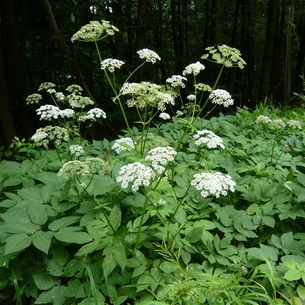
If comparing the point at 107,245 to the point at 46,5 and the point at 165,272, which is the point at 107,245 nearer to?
the point at 165,272

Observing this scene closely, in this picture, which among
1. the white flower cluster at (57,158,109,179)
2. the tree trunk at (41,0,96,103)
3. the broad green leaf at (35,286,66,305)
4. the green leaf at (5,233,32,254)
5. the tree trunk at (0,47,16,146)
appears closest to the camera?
the green leaf at (5,233,32,254)

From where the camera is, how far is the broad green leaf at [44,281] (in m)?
1.67

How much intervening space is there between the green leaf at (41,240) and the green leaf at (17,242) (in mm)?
32

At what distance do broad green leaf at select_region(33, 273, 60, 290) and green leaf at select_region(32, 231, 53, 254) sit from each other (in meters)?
0.30

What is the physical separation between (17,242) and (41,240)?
13 cm

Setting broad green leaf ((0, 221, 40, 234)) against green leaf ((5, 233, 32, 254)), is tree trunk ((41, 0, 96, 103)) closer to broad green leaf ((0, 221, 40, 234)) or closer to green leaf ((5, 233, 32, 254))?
broad green leaf ((0, 221, 40, 234))

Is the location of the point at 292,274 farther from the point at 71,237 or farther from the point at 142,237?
the point at 71,237

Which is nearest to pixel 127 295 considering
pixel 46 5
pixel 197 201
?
pixel 197 201

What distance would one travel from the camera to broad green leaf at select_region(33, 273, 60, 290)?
1.67 metres

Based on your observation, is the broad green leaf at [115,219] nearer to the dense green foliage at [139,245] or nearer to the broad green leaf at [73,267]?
the dense green foliage at [139,245]

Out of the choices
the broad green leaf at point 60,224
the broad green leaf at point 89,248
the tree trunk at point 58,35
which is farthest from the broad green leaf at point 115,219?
the tree trunk at point 58,35

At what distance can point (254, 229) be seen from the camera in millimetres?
2107

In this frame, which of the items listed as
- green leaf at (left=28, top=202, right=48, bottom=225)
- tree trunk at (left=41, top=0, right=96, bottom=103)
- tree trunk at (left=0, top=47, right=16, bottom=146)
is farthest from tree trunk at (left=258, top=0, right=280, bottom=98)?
green leaf at (left=28, top=202, right=48, bottom=225)

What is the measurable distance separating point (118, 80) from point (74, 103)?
383 cm
